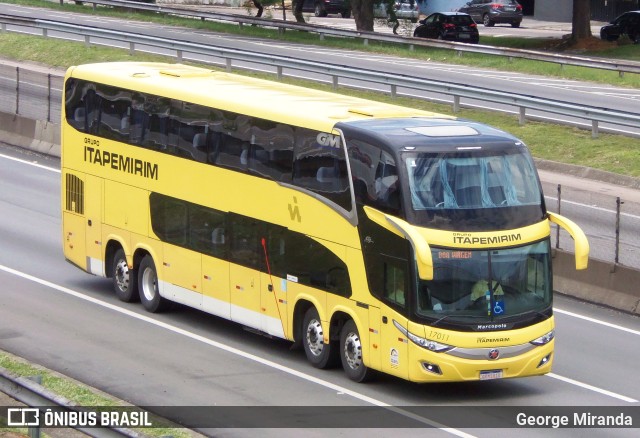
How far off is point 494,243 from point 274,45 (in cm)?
3534

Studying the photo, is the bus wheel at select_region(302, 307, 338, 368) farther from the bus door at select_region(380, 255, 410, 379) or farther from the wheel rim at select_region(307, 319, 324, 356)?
the bus door at select_region(380, 255, 410, 379)

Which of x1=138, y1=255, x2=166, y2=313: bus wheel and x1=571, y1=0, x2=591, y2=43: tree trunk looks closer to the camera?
x1=138, y1=255, x2=166, y2=313: bus wheel

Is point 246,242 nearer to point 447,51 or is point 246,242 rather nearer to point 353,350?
point 353,350

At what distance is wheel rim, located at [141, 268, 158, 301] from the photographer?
1911 centimetres

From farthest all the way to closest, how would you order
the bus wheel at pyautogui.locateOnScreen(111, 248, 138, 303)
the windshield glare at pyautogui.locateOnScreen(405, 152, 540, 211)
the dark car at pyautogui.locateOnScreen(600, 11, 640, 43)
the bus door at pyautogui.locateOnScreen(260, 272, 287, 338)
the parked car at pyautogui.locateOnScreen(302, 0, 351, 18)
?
1. the parked car at pyautogui.locateOnScreen(302, 0, 351, 18)
2. the dark car at pyautogui.locateOnScreen(600, 11, 640, 43)
3. the bus wheel at pyautogui.locateOnScreen(111, 248, 138, 303)
4. the bus door at pyautogui.locateOnScreen(260, 272, 287, 338)
5. the windshield glare at pyautogui.locateOnScreen(405, 152, 540, 211)

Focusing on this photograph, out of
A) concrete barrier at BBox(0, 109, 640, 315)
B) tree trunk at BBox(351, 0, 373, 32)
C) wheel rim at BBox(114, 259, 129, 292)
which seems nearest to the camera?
wheel rim at BBox(114, 259, 129, 292)

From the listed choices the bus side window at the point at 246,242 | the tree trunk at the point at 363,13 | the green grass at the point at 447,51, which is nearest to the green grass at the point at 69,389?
the bus side window at the point at 246,242

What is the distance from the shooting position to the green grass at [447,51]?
Answer: 4403 cm

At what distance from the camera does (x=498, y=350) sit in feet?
47.1

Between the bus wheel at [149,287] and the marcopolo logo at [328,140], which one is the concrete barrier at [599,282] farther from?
the bus wheel at [149,287]

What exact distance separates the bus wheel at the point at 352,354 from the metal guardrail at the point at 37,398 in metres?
5.47

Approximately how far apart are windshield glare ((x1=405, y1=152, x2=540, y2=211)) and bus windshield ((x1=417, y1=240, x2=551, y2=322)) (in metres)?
0.60

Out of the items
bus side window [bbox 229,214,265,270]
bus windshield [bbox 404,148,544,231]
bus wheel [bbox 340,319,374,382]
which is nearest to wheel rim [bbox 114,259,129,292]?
bus side window [bbox 229,214,265,270]

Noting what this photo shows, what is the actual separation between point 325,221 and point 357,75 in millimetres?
20185
